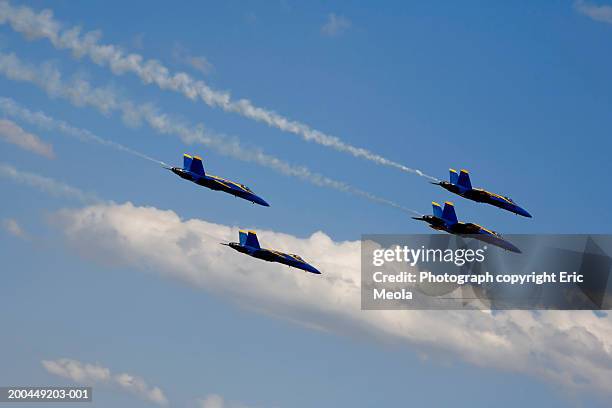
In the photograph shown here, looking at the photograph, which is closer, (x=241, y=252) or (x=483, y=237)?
(x=241, y=252)

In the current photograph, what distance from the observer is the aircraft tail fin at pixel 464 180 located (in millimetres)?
185375

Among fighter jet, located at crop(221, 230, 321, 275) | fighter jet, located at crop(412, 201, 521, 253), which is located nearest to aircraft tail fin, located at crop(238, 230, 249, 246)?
fighter jet, located at crop(221, 230, 321, 275)

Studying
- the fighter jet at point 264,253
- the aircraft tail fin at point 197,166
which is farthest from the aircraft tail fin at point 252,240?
the aircraft tail fin at point 197,166

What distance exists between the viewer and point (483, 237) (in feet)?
646

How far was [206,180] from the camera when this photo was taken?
179m

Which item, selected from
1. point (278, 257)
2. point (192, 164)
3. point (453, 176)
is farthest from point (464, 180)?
point (192, 164)

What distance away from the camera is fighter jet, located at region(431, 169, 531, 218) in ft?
608

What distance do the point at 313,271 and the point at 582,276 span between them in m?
43.0

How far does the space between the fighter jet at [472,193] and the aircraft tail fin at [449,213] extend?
5.35 m

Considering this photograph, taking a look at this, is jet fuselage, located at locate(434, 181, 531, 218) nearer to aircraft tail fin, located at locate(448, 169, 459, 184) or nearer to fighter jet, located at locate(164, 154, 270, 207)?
aircraft tail fin, located at locate(448, 169, 459, 184)

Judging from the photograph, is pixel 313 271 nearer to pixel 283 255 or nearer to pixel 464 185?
pixel 283 255

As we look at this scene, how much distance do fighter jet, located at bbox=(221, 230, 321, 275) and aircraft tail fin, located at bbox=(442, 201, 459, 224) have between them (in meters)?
24.3

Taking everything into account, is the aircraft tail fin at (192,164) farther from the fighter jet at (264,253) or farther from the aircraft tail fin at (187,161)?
the fighter jet at (264,253)

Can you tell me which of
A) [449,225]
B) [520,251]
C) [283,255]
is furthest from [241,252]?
[520,251]
